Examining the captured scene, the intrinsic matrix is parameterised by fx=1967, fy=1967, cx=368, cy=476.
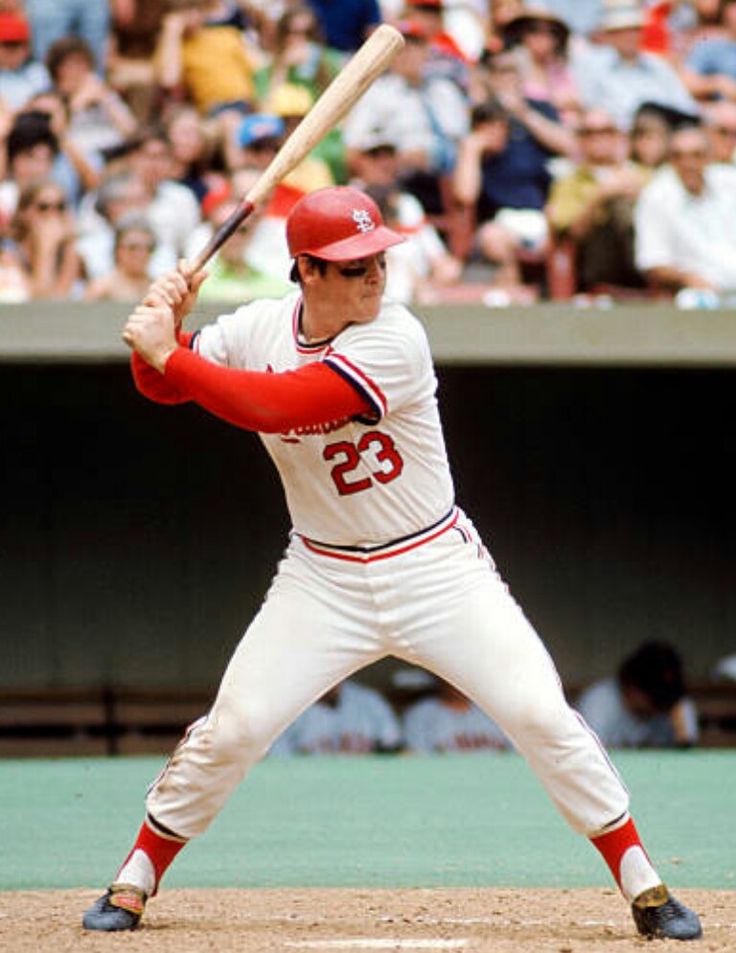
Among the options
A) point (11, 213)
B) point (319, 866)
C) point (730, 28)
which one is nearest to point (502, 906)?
point (319, 866)

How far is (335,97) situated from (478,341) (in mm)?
3780

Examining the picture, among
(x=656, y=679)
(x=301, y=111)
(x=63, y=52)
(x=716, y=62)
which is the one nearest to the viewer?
(x=656, y=679)

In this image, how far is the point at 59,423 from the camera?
381 inches

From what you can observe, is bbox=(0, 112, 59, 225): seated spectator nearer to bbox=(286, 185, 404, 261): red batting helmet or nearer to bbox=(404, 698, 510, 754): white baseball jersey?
bbox=(404, 698, 510, 754): white baseball jersey

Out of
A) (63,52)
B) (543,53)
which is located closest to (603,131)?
(543,53)

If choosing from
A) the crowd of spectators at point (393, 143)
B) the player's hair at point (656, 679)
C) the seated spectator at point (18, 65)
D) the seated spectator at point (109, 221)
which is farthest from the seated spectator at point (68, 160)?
the player's hair at point (656, 679)

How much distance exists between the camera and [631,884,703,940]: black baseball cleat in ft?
14.0

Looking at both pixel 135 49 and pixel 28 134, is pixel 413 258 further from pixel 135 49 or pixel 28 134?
pixel 135 49

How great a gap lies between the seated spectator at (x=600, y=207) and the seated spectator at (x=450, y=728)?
6.66 feet

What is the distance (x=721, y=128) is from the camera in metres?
9.61

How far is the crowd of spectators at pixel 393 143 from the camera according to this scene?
870 centimetres

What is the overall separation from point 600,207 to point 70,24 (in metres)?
2.92

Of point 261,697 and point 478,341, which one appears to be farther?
point 478,341

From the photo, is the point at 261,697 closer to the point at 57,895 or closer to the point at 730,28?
the point at 57,895
